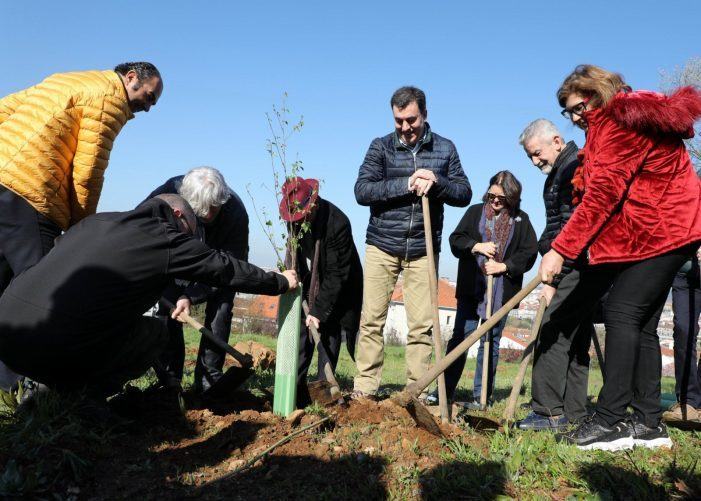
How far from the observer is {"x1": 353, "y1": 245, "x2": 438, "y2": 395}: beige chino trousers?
4.91 m

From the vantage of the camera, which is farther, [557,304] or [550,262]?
[557,304]

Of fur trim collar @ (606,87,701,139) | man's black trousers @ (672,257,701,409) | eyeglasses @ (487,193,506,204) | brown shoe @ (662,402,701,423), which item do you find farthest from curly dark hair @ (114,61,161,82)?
man's black trousers @ (672,257,701,409)

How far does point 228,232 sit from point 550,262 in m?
2.66

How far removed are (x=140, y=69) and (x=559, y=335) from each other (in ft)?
11.3

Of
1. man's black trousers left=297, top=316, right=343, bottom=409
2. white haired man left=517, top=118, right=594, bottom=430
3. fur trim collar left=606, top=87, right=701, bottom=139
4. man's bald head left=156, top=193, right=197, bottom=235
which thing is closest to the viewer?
fur trim collar left=606, top=87, right=701, bottom=139

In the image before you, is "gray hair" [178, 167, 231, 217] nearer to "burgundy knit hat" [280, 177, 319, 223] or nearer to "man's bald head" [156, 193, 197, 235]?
"burgundy knit hat" [280, 177, 319, 223]

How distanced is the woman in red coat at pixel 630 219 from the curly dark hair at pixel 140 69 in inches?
109

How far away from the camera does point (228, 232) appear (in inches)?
198

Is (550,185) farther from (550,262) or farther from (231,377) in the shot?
(231,377)

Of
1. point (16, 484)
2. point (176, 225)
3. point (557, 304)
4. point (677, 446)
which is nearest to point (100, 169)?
point (176, 225)

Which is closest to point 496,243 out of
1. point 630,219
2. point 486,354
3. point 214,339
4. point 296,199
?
point 486,354

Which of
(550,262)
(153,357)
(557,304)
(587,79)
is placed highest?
(587,79)

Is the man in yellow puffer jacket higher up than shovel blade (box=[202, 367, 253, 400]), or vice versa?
the man in yellow puffer jacket

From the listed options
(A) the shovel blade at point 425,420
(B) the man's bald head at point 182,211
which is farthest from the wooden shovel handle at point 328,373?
(B) the man's bald head at point 182,211
